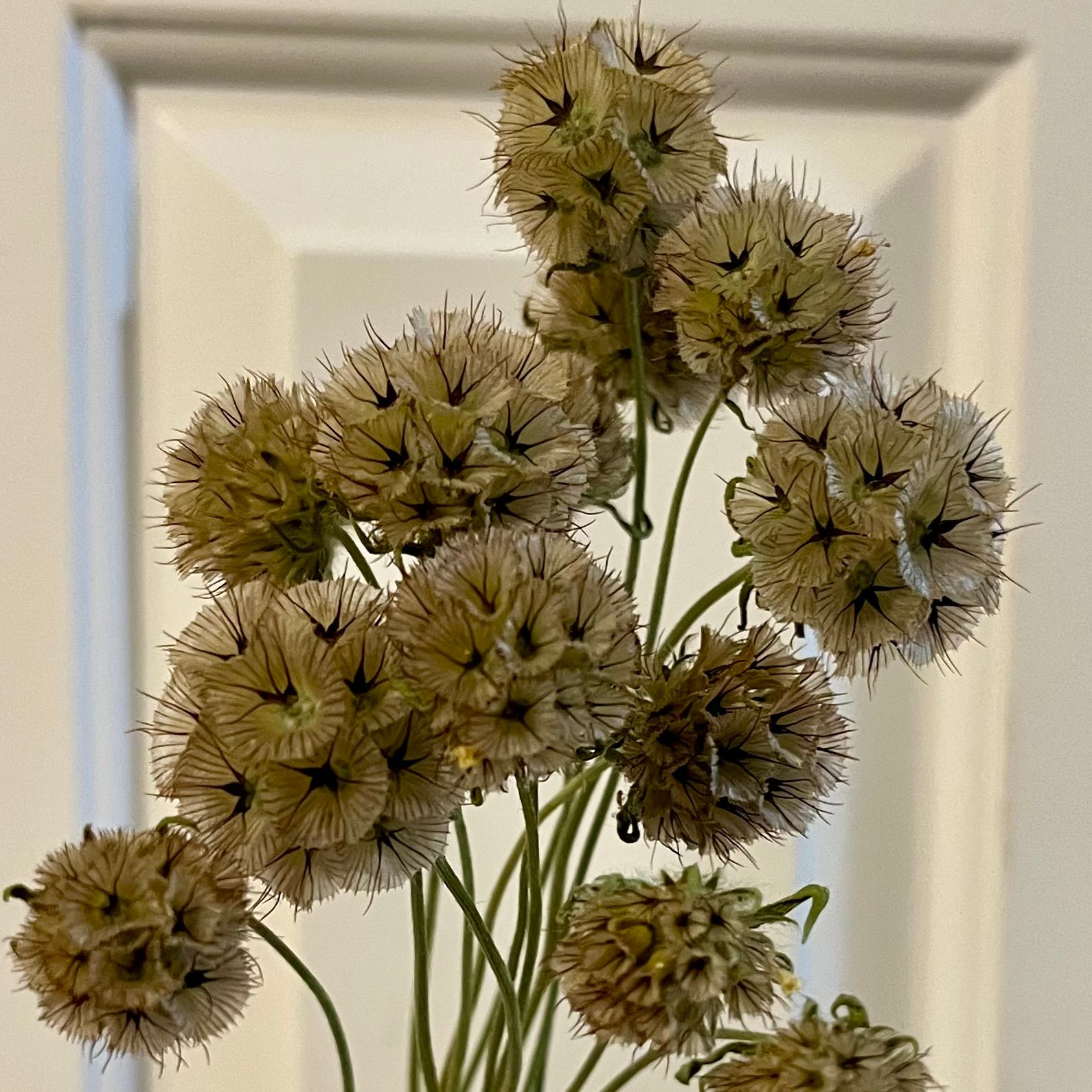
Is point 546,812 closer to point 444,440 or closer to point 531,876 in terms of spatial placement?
point 531,876

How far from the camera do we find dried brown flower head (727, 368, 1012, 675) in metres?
0.35

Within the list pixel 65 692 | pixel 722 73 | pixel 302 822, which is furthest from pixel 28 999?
pixel 722 73

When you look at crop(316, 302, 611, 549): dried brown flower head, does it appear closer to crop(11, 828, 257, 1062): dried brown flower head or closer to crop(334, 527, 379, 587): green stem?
crop(334, 527, 379, 587): green stem

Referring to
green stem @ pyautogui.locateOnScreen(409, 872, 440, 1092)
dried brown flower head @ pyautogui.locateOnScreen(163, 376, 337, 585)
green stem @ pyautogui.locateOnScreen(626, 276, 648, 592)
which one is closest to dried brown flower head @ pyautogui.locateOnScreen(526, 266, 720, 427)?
green stem @ pyautogui.locateOnScreen(626, 276, 648, 592)

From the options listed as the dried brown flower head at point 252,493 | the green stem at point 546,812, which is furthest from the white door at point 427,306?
the dried brown flower head at point 252,493

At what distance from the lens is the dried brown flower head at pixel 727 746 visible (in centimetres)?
35

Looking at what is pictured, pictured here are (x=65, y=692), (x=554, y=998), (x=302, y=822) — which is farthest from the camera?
(x=65, y=692)

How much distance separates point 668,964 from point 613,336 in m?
0.24

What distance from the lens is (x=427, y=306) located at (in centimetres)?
68

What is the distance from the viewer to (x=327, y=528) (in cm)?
38

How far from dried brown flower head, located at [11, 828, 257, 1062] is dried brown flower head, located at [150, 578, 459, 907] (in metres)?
0.03

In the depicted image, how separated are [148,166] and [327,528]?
418 millimetres

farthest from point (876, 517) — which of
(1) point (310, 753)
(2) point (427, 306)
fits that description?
(2) point (427, 306)

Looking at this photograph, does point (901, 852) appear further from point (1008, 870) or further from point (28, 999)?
point (28, 999)
